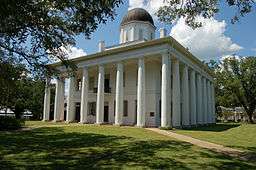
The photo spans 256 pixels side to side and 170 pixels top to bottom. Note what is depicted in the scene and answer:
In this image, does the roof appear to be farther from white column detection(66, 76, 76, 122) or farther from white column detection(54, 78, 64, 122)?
white column detection(54, 78, 64, 122)

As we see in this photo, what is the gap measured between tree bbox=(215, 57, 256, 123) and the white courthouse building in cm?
1764

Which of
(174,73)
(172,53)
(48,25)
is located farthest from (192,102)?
(48,25)

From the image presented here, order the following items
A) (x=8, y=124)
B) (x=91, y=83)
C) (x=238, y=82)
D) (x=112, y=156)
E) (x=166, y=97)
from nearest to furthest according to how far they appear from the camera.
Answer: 1. (x=112, y=156)
2. (x=8, y=124)
3. (x=166, y=97)
4. (x=91, y=83)
5. (x=238, y=82)

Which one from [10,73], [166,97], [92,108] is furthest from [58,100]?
[10,73]

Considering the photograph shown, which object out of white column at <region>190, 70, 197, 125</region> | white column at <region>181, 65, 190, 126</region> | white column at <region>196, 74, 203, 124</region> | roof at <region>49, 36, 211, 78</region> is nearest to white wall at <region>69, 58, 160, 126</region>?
white column at <region>181, 65, 190, 126</region>

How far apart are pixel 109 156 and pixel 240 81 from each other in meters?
51.4

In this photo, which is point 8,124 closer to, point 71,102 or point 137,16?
point 71,102

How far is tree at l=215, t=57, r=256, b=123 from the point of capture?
195 ft

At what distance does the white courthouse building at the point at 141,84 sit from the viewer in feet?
99.4

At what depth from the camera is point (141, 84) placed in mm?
30734

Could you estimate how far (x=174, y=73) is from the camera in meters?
32.4

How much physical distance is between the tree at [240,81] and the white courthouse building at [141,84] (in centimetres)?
1764

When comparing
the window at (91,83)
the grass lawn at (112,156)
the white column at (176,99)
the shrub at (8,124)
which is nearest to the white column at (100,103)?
the window at (91,83)

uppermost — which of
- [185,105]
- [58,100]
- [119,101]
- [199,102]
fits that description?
[58,100]
